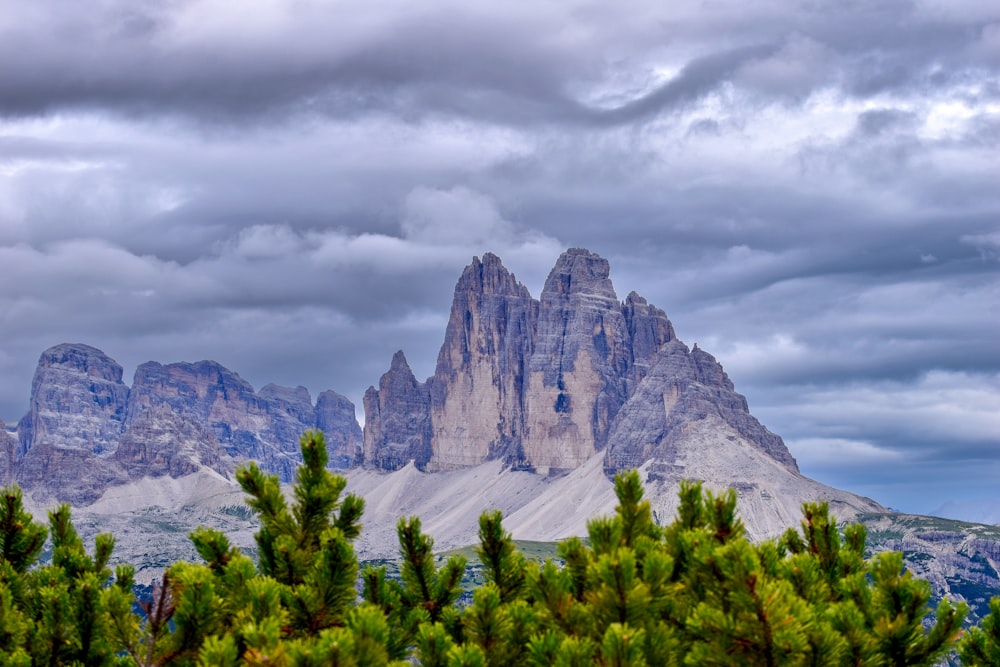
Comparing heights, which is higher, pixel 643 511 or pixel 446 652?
pixel 643 511

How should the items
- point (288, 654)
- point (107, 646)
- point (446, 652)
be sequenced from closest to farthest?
point (288, 654) → point (446, 652) → point (107, 646)

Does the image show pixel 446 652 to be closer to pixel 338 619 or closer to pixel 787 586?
pixel 338 619

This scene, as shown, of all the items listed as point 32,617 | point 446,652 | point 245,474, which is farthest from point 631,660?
point 32,617

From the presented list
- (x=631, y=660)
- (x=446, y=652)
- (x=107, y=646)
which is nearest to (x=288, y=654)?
(x=446, y=652)

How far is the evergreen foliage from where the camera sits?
75.8 feet

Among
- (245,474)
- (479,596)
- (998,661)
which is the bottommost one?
(998,661)

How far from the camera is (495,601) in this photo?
2620cm

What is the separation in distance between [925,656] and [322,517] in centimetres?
1364

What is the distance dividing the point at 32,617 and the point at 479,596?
12532 mm

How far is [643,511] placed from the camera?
100 feet

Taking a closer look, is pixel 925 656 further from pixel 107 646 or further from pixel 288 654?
pixel 107 646

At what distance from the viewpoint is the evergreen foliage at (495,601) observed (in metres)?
23.1

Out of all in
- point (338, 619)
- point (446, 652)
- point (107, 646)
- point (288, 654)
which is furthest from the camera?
point (107, 646)

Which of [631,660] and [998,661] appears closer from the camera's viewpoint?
[631,660]
